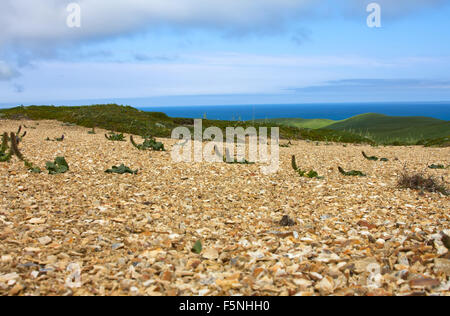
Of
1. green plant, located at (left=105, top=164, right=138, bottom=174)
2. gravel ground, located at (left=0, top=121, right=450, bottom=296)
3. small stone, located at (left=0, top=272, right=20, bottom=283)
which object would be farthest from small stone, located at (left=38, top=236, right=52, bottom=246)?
green plant, located at (left=105, top=164, right=138, bottom=174)

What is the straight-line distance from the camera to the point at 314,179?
8617 mm

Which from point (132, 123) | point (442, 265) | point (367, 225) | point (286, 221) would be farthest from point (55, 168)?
point (132, 123)

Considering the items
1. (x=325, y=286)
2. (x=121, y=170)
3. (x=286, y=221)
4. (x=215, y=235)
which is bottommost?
(x=325, y=286)

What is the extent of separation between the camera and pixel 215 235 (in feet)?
16.7

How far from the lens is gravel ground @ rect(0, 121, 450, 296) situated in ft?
12.2

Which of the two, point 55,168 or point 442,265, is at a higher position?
point 55,168

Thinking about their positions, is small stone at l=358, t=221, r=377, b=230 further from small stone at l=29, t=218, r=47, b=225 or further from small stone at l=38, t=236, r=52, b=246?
small stone at l=29, t=218, r=47, b=225

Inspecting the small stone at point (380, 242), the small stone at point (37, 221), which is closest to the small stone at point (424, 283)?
the small stone at point (380, 242)

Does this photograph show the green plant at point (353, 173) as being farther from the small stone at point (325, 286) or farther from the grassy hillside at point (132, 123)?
the grassy hillside at point (132, 123)

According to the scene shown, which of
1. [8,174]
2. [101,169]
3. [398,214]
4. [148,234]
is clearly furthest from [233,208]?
[8,174]

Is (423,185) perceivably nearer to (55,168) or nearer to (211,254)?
(211,254)

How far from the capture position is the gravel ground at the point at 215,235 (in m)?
3.72

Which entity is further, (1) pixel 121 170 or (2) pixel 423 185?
(1) pixel 121 170
